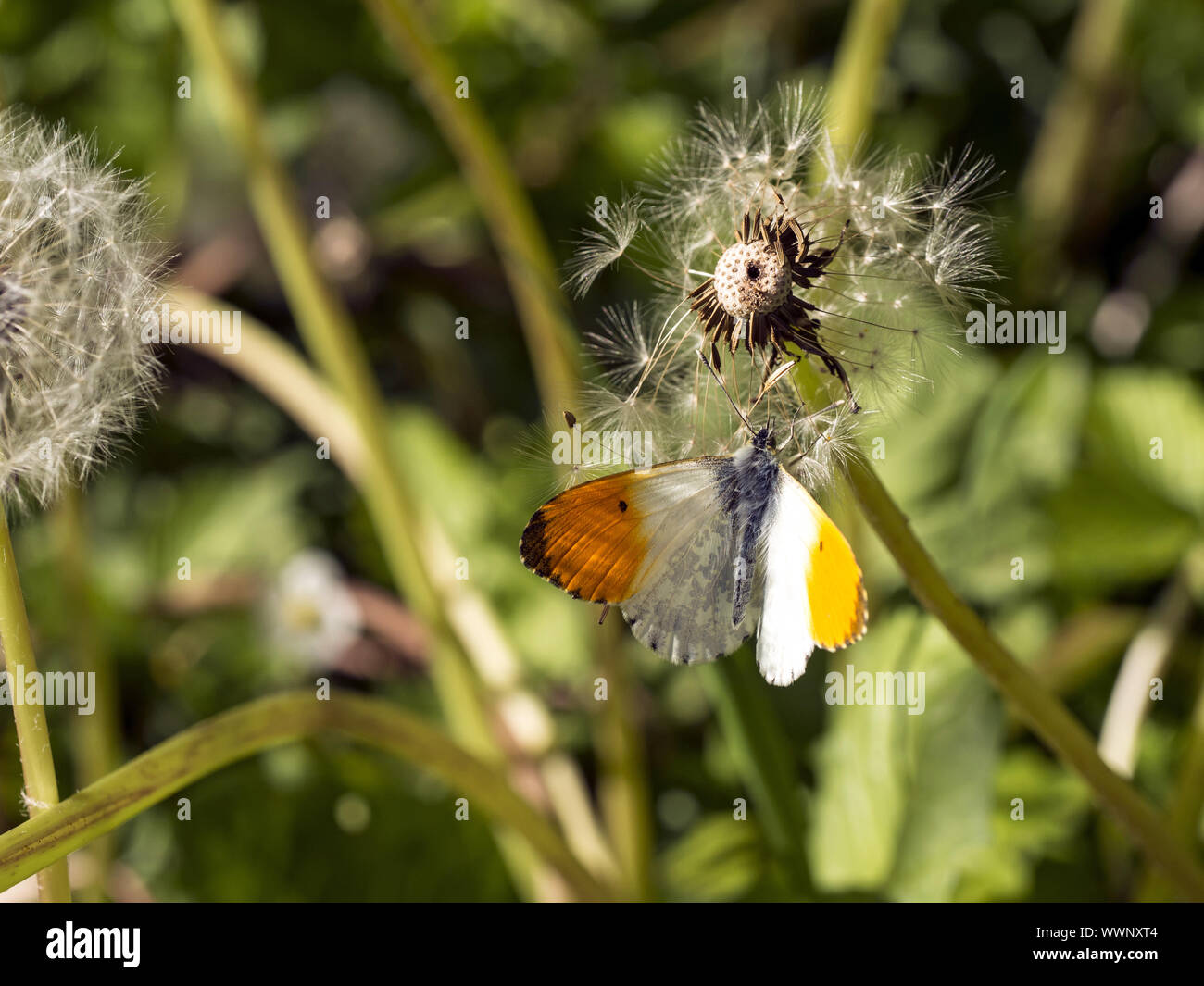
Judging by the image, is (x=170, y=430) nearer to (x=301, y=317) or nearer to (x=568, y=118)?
(x=301, y=317)

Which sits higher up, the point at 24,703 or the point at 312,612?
the point at 312,612

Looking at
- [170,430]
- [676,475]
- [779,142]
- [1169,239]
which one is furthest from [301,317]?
[1169,239]

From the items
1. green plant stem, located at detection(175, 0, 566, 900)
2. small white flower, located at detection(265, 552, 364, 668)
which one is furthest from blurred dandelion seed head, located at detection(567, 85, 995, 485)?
small white flower, located at detection(265, 552, 364, 668)
